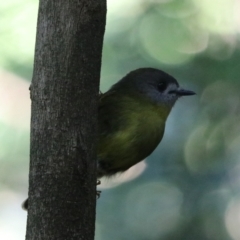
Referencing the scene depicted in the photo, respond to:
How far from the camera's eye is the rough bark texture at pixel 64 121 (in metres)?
2.05

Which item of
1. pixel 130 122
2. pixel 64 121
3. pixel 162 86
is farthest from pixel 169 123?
pixel 64 121

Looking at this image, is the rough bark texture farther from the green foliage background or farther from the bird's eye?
the green foliage background

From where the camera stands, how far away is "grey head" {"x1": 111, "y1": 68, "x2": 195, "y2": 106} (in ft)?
11.6

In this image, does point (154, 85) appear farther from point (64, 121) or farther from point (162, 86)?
point (64, 121)

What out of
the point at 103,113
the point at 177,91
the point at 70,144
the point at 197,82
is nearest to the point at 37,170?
the point at 70,144

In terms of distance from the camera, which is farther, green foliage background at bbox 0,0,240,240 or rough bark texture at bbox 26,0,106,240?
green foliage background at bbox 0,0,240,240

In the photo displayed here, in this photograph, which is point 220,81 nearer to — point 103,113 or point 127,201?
point 127,201

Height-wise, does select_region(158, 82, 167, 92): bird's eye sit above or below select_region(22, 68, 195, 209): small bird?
above

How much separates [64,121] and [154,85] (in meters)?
1.60

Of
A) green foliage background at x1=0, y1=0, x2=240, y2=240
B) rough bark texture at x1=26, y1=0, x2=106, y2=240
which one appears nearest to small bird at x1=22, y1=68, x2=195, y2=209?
green foliage background at x1=0, y1=0, x2=240, y2=240

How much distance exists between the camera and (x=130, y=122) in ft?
10.4

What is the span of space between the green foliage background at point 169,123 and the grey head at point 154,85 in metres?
0.52

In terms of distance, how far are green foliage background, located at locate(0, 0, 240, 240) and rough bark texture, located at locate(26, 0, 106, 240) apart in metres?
1.83

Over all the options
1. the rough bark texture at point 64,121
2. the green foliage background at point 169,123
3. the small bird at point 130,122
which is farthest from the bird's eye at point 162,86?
the rough bark texture at point 64,121
